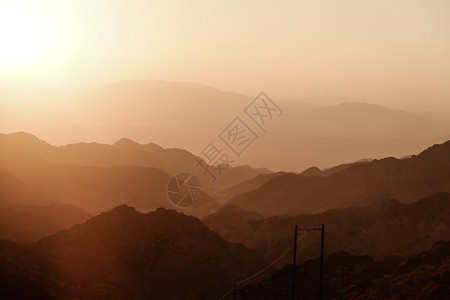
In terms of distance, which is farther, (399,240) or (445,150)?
(445,150)

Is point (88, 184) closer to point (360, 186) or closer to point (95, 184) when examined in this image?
point (95, 184)

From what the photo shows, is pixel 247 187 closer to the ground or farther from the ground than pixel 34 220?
farther from the ground

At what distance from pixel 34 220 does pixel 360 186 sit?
62185 millimetres

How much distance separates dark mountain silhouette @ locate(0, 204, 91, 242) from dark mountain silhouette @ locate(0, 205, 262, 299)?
69.0ft

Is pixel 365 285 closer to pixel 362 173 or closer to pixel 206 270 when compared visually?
pixel 206 270

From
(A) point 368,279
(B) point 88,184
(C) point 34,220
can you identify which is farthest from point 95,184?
(A) point 368,279

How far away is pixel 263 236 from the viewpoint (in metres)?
93.9

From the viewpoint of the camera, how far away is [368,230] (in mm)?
86750

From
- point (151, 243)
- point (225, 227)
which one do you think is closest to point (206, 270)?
point (151, 243)

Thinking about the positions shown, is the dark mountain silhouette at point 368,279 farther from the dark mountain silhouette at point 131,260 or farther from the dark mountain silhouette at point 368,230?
the dark mountain silhouette at point 368,230

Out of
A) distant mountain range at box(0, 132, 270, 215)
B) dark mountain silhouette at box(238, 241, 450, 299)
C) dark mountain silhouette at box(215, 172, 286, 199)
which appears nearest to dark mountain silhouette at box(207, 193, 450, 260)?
dark mountain silhouette at box(238, 241, 450, 299)

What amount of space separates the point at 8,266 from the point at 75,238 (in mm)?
13791

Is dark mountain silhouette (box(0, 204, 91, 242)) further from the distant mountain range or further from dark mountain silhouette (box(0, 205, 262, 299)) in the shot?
dark mountain silhouette (box(0, 205, 262, 299))

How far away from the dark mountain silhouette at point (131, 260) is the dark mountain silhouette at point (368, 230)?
11.2 m
